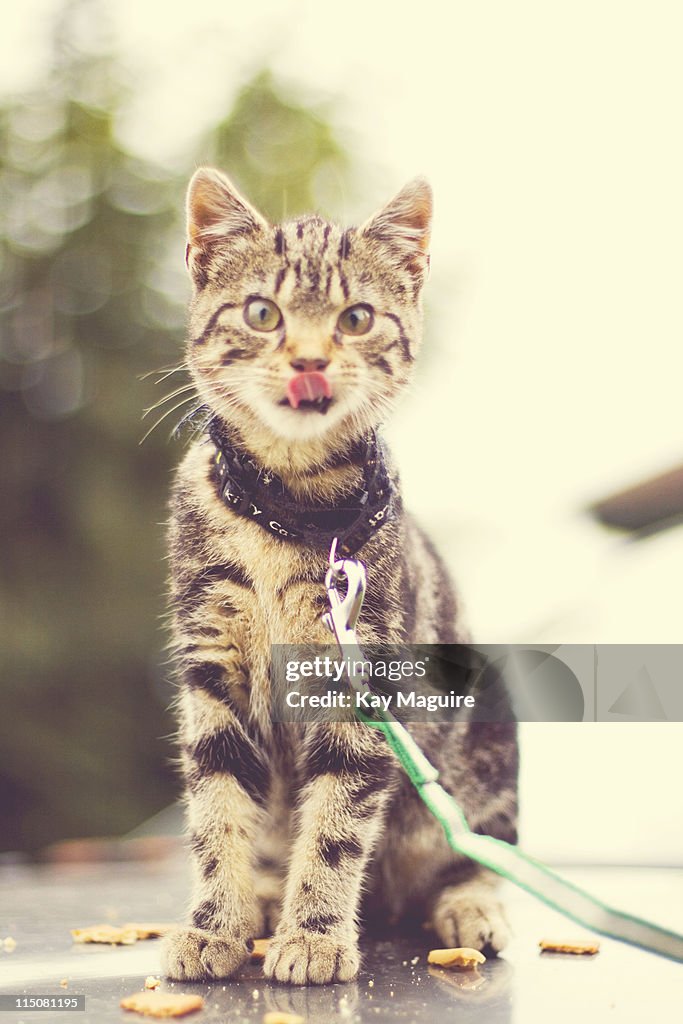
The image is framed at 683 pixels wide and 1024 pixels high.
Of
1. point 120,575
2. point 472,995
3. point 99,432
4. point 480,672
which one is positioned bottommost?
point 472,995

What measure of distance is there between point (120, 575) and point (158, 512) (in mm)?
193

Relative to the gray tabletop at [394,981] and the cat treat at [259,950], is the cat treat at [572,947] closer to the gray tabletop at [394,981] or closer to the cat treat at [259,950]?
the gray tabletop at [394,981]

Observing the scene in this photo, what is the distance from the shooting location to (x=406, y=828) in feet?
3.53

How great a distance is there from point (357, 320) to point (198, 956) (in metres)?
0.54

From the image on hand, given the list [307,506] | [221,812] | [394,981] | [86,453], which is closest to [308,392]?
[307,506]

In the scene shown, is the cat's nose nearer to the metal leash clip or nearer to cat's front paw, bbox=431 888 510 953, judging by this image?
the metal leash clip

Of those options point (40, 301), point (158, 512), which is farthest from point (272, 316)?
point (40, 301)

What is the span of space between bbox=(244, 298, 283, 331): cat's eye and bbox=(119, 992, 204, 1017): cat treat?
1.75 ft

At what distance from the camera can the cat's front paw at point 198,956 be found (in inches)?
32.0

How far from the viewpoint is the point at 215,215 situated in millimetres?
968

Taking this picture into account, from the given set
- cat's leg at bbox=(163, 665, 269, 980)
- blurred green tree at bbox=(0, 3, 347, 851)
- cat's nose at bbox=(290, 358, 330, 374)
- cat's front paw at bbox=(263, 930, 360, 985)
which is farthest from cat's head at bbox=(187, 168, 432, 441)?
blurred green tree at bbox=(0, 3, 347, 851)

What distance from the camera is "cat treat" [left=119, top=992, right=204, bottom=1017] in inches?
27.2

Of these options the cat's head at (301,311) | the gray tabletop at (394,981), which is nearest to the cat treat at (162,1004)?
the gray tabletop at (394,981)

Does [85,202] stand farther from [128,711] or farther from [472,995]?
[472,995]
